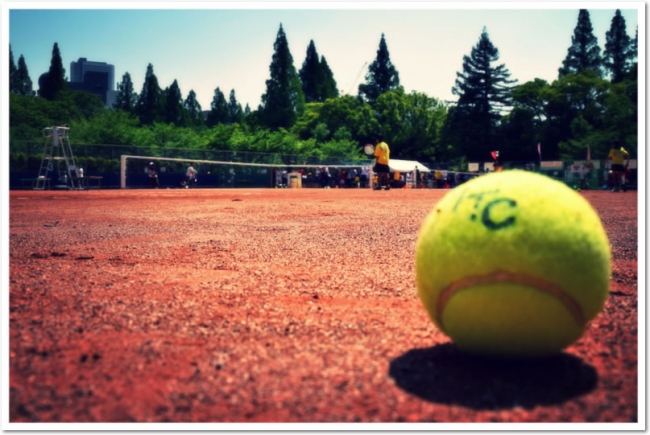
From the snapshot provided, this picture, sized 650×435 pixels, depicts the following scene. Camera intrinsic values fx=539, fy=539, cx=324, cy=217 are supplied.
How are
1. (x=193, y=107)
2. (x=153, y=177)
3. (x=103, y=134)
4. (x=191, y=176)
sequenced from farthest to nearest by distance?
(x=193, y=107)
(x=103, y=134)
(x=191, y=176)
(x=153, y=177)

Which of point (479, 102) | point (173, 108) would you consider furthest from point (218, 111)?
point (479, 102)

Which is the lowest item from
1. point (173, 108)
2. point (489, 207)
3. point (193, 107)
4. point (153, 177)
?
point (489, 207)

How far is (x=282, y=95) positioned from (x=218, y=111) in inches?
1392

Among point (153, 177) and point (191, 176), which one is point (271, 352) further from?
point (191, 176)

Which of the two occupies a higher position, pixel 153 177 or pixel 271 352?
pixel 153 177

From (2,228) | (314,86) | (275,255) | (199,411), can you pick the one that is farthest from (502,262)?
(314,86)

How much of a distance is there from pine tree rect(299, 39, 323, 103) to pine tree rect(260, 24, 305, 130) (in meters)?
5.42

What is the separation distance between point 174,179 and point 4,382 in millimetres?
39793

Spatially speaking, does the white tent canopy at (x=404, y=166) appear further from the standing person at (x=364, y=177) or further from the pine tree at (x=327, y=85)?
the pine tree at (x=327, y=85)

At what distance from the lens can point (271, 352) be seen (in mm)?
2697

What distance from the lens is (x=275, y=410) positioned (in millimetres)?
2078

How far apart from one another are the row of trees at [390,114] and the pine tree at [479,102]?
4.8 inches

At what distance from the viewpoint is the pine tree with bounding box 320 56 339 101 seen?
77500mm

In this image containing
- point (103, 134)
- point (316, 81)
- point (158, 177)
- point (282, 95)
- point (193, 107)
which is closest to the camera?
point (158, 177)
